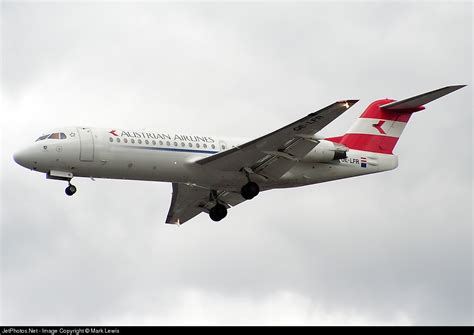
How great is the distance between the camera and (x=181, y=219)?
3909 cm

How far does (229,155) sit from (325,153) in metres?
3.89

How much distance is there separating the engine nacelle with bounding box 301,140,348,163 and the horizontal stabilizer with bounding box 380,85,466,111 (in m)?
3.33

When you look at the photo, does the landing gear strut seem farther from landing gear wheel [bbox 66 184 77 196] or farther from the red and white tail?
the red and white tail

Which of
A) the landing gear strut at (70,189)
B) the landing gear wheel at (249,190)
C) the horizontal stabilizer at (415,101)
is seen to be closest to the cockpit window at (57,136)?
the landing gear strut at (70,189)

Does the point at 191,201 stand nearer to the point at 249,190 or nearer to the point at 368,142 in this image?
the point at 249,190

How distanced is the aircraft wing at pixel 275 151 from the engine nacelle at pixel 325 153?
846 mm

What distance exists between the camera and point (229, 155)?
33531 millimetres

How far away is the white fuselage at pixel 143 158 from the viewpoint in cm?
3241

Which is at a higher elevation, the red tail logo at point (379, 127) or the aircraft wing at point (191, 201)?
the red tail logo at point (379, 127)

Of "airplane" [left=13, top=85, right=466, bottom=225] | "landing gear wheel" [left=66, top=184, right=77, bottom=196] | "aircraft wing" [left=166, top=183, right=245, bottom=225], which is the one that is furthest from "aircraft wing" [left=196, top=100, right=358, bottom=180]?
"landing gear wheel" [left=66, top=184, right=77, bottom=196]

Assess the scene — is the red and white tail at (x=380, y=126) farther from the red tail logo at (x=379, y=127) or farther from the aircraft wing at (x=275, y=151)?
the aircraft wing at (x=275, y=151)

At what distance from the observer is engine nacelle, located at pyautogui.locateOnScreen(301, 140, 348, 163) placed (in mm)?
35188
